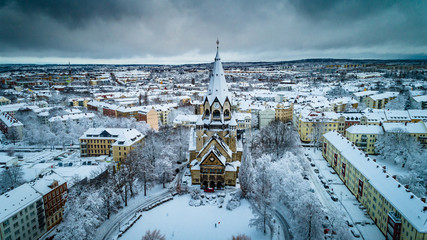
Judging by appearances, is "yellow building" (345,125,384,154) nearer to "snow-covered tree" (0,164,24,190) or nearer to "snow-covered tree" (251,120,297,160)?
"snow-covered tree" (251,120,297,160)

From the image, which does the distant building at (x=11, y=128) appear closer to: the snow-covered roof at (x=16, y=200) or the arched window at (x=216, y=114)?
the snow-covered roof at (x=16, y=200)

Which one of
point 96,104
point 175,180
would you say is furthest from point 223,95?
point 96,104

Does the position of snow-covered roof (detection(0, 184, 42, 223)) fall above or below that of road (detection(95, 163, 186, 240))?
above

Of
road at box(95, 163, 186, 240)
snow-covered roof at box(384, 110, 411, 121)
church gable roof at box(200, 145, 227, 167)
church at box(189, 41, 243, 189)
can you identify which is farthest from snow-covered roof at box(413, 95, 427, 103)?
road at box(95, 163, 186, 240)

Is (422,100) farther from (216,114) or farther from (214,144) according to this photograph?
(214,144)

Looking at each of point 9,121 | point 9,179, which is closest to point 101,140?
point 9,179

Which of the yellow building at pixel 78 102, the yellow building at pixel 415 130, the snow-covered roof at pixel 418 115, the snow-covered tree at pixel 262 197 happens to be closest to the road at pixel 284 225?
the snow-covered tree at pixel 262 197
